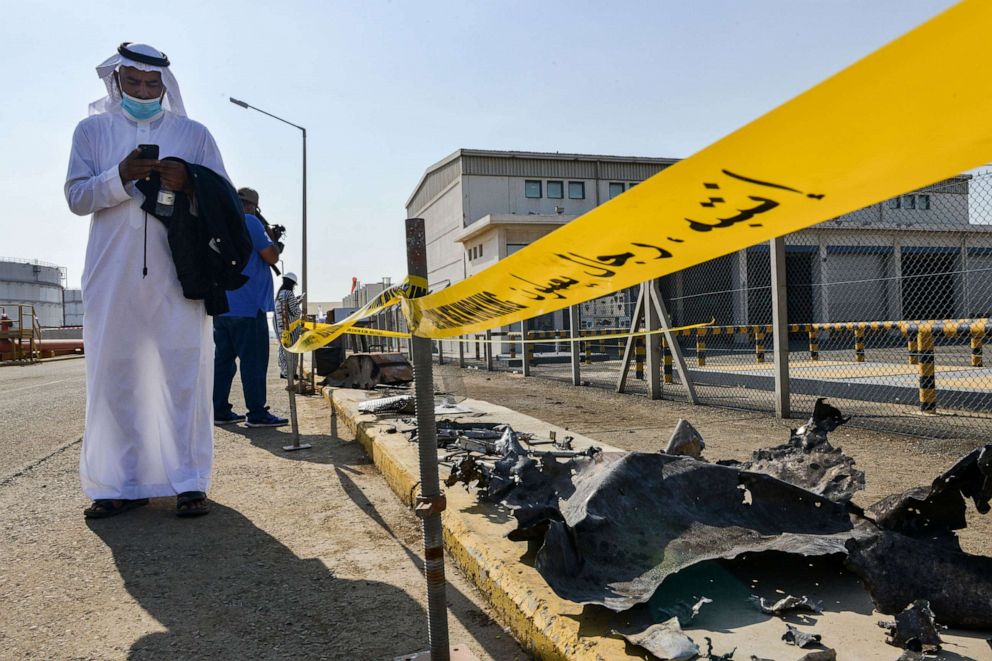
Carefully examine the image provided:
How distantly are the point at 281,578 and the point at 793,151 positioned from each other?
242 centimetres

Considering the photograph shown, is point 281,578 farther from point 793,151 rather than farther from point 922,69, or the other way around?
point 922,69

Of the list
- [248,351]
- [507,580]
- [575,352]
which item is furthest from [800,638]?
[575,352]

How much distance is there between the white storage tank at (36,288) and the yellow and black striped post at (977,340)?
219ft

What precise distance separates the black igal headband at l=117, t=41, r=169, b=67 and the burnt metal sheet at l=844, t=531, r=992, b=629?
3.80 meters

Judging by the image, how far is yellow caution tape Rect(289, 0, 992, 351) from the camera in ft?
2.52

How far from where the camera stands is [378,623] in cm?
217

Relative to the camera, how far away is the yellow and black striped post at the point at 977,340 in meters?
6.07

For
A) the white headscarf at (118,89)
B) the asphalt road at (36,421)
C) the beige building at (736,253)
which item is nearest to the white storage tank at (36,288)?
the beige building at (736,253)

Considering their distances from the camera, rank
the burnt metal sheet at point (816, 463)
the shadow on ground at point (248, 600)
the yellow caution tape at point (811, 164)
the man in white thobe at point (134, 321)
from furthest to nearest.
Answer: the man in white thobe at point (134, 321) < the burnt metal sheet at point (816, 463) < the shadow on ground at point (248, 600) < the yellow caution tape at point (811, 164)

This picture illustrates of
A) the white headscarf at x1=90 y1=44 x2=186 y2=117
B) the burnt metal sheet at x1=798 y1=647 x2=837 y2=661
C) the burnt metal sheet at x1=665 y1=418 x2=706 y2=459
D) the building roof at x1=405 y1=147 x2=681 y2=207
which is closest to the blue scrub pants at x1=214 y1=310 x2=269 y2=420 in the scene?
the white headscarf at x1=90 y1=44 x2=186 y2=117

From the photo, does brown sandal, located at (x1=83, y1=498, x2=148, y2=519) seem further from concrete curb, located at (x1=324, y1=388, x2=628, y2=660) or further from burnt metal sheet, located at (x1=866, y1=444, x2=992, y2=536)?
burnt metal sheet, located at (x1=866, y1=444, x2=992, y2=536)

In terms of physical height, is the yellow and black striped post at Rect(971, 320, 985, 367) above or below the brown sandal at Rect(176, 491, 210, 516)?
above

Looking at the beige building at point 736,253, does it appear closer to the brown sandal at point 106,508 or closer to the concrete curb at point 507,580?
the concrete curb at point 507,580

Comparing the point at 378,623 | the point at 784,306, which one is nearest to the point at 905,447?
the point at 784,306
